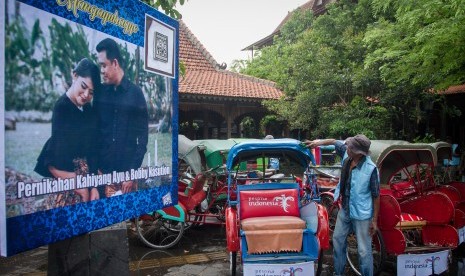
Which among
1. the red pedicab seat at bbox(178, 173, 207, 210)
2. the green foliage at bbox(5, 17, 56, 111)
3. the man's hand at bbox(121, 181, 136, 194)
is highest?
the green foliage at bbox(5, 17, 56, 111)

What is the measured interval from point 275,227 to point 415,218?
2.32m

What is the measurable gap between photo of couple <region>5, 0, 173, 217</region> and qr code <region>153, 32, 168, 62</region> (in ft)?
0.49

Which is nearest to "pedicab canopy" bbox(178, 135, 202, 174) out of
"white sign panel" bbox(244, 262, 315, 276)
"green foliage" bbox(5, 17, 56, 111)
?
"white sign panel" bbox(244, 262, 315, 276)

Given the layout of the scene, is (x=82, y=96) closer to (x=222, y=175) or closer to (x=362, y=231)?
(x=362, y=231)

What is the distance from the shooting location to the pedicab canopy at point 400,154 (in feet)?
17.0

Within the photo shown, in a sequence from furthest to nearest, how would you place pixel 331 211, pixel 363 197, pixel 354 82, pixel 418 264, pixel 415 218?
pixel 354 82 → pixel 331 211 → pixel 415 218 → pixel 418 264 → pixel 363 197

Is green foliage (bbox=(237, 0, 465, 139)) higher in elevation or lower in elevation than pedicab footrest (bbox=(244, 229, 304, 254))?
higher

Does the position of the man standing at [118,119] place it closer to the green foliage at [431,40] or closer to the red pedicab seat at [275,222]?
the red pedicab seat at [275,222]

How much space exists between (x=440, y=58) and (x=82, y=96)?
286 inches

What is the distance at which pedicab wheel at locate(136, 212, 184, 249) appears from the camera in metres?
6.83

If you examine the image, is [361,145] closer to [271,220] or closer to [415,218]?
[271,220]

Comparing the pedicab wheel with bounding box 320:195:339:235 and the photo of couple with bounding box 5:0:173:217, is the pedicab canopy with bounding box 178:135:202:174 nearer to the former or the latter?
the pedicab wheel with bounding box 320:195:339:235

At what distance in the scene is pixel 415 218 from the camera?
547cm

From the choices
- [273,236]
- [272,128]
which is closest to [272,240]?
[273,236]
